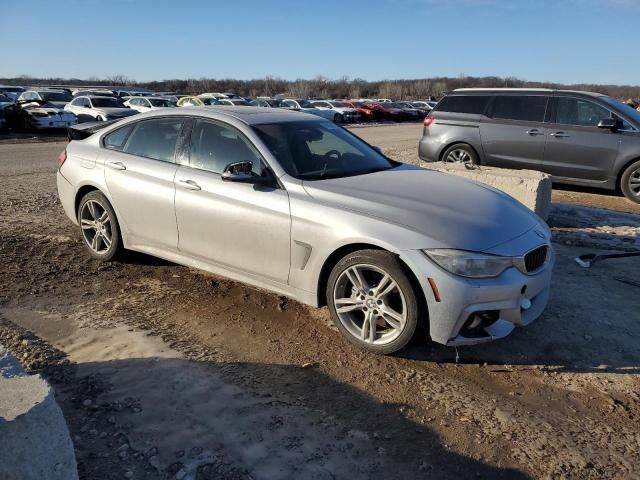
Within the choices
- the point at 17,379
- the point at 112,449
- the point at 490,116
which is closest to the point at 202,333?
the point at 112,449

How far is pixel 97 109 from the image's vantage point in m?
23.1

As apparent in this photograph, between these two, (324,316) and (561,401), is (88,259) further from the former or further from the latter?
(561,401)

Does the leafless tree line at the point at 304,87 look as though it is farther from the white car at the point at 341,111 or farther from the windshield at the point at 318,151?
Result: the windshield at the point at 318,151

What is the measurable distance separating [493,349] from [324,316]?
133 centimetres

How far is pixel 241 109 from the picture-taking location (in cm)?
525

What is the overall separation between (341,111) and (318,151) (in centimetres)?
3272

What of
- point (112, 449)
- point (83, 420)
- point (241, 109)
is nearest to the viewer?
point (112, 449)

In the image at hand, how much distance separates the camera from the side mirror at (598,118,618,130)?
927cm

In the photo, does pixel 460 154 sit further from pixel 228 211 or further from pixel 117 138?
pixel 228 211

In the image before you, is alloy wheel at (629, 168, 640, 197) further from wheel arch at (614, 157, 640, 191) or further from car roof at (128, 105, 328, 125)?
car roof at (128, 105, 328, 125)

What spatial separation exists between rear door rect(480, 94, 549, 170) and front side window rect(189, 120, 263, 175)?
6.86 meters

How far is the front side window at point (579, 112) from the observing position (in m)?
9.61

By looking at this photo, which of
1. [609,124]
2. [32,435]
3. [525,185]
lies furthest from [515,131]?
[32,435]

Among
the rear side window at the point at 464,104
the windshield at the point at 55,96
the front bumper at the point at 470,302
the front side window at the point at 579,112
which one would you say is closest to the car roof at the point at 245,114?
the front bumper at the point at 470,302
